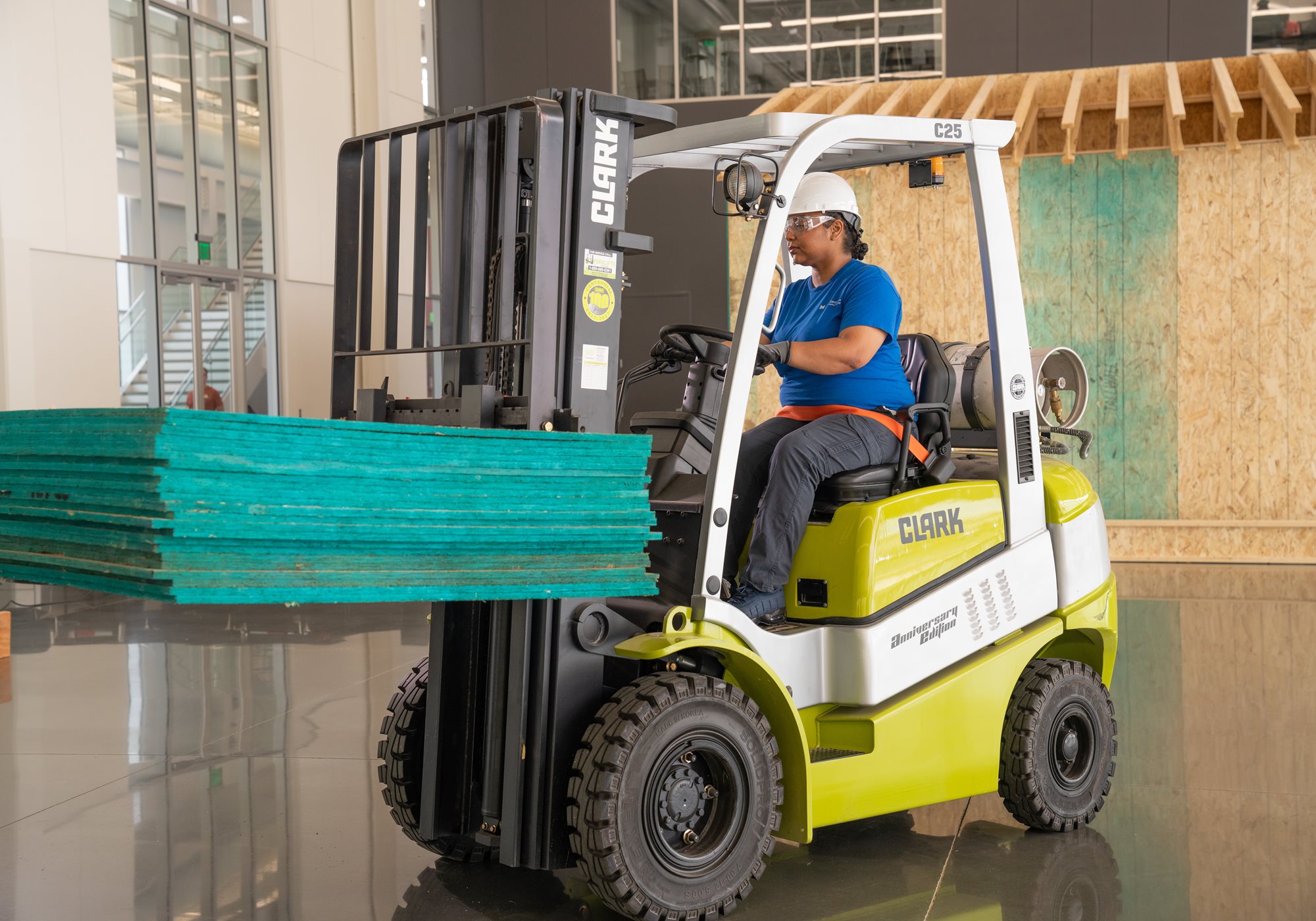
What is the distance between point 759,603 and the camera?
13.4 ft

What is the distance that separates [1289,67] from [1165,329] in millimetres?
3062

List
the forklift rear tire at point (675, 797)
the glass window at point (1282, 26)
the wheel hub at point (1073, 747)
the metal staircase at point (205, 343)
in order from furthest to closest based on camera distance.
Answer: the glass window at point (1282, 26), the metal staircase at point (205, 343), the wheel hub at point (1073, 747), the forklift rear tire at point (675, 797)

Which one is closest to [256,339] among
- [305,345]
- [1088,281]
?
[305,345]

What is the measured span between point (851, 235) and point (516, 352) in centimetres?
139

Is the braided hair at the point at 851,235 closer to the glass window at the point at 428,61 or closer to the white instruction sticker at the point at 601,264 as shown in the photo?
the white instruction sticker at the point at 601,264

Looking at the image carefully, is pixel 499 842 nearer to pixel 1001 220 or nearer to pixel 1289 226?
pixel 1001 220

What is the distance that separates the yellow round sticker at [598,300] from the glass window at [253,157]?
1372 centimetres

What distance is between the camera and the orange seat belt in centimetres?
443

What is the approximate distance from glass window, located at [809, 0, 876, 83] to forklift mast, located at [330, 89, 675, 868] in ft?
55.3

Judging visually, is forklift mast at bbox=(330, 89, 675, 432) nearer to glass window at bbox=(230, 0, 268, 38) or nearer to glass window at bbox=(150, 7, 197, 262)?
glass window at bbox=(150, 7, 197, 262)

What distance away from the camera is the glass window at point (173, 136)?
1501cm

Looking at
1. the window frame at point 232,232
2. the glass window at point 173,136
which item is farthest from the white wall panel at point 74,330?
the glass window at point 173,136

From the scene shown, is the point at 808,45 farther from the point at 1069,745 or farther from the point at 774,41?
the point at 1069,745

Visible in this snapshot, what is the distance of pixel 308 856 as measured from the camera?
454 cm
